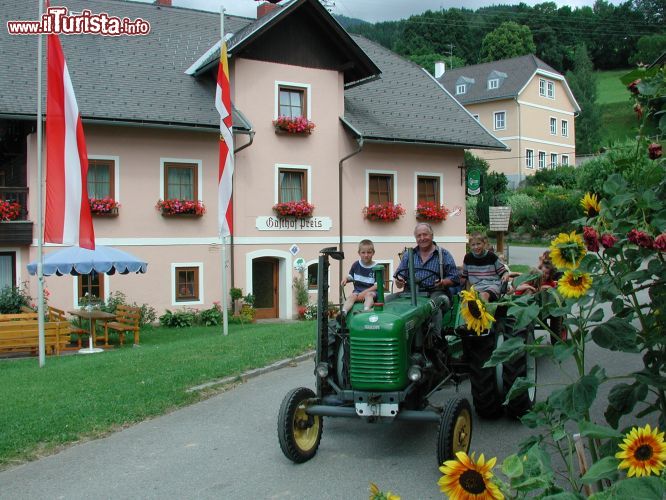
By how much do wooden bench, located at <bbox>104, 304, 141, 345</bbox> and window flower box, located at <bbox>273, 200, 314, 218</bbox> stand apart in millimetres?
4944

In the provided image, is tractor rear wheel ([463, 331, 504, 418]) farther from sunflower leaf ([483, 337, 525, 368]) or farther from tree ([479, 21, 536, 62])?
tree ([479, 21, 536, 62])

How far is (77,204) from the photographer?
1234 cm

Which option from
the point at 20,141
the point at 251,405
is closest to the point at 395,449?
the point at 251,405

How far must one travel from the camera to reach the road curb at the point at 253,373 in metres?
9.53

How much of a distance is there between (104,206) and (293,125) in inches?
225

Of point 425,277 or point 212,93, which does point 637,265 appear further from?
point 212,93

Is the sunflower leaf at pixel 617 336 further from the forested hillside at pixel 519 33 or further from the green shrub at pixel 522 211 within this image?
the forested hillside at pixel 519 33

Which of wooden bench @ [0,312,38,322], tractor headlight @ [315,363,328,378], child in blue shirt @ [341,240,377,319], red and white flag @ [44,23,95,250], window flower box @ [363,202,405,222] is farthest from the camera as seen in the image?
window flower box @ [363,202,405,222]

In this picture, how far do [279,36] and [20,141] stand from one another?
751cm

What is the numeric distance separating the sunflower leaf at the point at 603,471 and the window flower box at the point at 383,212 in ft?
65.9

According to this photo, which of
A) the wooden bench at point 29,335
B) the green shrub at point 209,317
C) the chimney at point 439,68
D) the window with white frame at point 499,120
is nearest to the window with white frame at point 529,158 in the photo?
the window with white frame at point 499,120

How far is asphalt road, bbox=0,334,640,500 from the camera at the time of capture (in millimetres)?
5781

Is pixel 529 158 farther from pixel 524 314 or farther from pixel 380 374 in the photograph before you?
pixel 524 314

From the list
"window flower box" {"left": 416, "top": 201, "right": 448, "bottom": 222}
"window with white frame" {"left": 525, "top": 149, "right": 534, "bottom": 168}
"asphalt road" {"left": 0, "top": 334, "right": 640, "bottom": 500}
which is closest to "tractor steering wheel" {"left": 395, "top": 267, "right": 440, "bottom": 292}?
"asphalt road" {"left": 0, "top": 334, "right": 640, "bottom": 500}
